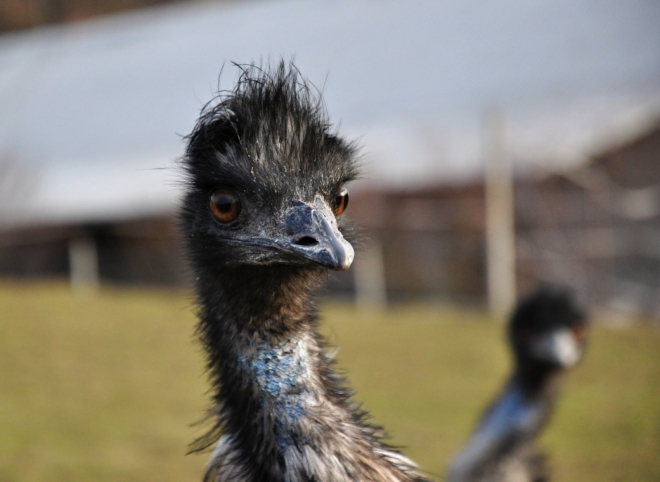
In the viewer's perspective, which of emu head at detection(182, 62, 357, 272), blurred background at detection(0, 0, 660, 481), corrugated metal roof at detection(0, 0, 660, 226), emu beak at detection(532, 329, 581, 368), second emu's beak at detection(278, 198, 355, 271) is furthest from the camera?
corrugated metal roof at detection(0, 0, 660, 226)

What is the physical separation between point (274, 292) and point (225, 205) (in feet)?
0.70

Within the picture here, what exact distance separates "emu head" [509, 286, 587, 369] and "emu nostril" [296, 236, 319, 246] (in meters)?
2.02

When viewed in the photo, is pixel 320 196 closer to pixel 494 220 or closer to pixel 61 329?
pixel 61 329

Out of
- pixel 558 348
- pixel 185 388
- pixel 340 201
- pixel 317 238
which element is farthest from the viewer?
pixel 185 388

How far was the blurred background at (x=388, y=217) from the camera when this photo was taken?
207 inches

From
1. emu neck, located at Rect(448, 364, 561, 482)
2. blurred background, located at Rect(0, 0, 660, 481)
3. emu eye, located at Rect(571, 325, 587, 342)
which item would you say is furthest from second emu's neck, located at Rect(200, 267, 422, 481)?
emu eye, located at Rect(571, 325, 587, 342)

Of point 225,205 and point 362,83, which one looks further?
point 362,83

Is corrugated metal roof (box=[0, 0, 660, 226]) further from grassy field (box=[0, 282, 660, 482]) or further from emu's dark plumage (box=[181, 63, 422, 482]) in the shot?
emu's dark plumage (box=[181, 63, 422, 482])

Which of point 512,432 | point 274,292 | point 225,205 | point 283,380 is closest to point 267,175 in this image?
point 225,205

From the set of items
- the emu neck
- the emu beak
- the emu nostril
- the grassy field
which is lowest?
the grassy field

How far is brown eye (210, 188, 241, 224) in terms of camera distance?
1.78 metres

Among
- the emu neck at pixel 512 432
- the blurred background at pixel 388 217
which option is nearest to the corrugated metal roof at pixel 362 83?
the blurred background at pixel 388 217

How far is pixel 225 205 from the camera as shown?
1.79m

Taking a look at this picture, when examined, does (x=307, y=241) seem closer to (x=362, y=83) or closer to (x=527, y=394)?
(x=527, y=394)
